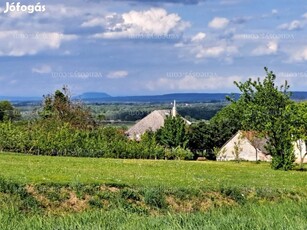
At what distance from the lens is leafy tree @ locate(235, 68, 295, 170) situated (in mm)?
36375

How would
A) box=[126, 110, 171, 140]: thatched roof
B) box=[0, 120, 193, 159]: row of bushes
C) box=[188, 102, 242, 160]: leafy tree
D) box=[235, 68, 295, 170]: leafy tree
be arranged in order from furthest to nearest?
box=[126, 110, 171, 140]: thatched roof → box=[188, 102, 242, 160]: leafy tree → box=[0, 120, 193, 159]: row of bushes → box=[235, 68, 295, 170]: leafy tree

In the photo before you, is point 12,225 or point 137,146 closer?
point 12,225

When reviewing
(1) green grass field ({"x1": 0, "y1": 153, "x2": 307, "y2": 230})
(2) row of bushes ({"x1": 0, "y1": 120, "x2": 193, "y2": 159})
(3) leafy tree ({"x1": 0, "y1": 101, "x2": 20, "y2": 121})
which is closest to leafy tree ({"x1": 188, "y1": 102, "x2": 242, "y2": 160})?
(2) row of bushes ({"x1": 0, "y1": 120, "x2": 193, "y2": 159})

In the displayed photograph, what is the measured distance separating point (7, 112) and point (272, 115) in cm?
4414

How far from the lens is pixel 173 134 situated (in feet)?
192

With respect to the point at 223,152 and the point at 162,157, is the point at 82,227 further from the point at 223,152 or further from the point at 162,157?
the point at 223,152

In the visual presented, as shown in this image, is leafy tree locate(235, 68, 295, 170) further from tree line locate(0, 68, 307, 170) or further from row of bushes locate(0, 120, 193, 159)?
row of bushes locate(0, 120, 193, 159)

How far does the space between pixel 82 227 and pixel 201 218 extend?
1.76 metres

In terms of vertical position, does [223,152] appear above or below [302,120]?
below

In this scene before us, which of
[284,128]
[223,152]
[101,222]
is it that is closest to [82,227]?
[101,222]

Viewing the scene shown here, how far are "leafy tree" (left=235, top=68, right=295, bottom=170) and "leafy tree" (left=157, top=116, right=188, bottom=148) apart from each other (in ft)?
67.3

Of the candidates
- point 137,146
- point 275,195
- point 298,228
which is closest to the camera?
point 298,228

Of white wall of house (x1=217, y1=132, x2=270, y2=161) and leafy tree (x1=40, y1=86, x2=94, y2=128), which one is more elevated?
leafy tree (x1=40, y1=86, x2=94, y2=128)

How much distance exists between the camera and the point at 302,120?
37.1 meters
